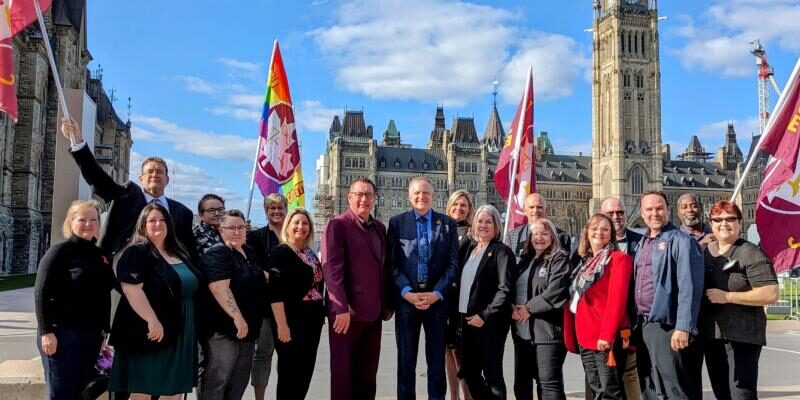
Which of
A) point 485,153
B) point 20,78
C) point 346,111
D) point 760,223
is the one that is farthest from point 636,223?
point 760,223

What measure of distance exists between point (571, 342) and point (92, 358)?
3967 mm

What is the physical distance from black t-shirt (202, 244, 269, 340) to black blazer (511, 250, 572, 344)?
7.89 ft

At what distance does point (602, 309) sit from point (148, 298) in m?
3.66

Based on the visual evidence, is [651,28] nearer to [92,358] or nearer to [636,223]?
[636,223]

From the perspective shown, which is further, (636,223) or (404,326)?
(636,223)

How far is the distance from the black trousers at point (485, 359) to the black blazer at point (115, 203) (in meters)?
2.61

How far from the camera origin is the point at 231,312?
541 cm

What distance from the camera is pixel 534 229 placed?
620 cm

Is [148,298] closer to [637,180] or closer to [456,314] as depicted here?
[456,314]

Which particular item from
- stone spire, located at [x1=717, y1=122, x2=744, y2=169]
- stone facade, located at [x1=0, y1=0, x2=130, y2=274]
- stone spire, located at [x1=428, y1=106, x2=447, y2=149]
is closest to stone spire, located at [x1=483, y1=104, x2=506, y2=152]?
stone spire, located at [x1=428, y1=106, x2=447, y2=149]

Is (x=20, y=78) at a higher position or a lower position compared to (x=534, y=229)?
higher

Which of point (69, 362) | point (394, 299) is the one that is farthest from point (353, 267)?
point (69, 362)

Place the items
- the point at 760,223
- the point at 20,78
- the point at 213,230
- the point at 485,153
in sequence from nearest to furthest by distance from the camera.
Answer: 1. the point at 213,230
2. the point at 760,223
3. the point at 20,78
4. the point at 485,153

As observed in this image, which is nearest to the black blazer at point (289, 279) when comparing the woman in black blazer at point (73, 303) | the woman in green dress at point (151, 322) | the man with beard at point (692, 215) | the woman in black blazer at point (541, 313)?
the woman in green dress at point (151, 322)
